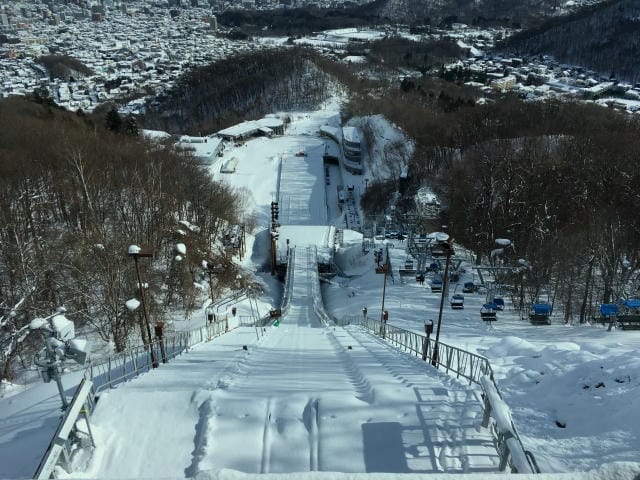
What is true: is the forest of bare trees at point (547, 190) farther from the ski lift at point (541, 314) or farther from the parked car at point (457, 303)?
the parked car at point (457, 303)

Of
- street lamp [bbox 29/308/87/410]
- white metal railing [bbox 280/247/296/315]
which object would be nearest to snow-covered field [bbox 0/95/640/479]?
street lamp [bbox 29/308/87/410]

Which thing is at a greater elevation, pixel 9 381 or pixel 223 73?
pixel 223 73

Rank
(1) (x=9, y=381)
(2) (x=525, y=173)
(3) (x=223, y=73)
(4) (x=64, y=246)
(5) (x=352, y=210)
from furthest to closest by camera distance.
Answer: (3) (x=223, y=73) < (5) (x=352, y=210) < (2) (x=525, y=173) < (4) (x=64, y=246) < (1) (x=9, y=381)

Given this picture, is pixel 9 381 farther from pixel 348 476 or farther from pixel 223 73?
pixel 223 73

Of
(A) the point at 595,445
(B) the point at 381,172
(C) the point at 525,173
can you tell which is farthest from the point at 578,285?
(B) the point at 381,172

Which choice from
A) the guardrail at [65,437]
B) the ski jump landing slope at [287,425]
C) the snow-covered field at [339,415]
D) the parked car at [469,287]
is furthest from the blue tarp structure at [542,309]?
the guardrail at [65,437]

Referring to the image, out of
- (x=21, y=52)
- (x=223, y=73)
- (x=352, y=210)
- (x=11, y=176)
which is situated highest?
(x=21, y=52)
